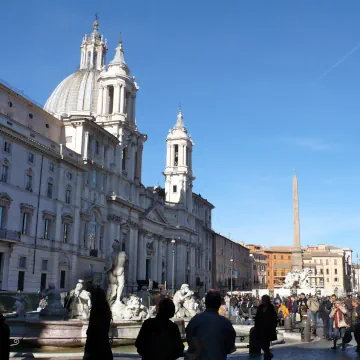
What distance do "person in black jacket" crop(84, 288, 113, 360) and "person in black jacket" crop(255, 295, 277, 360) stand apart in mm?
3809

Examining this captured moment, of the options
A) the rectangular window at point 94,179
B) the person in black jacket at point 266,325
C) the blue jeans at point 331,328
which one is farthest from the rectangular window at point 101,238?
the person in black jacket at point 266,325

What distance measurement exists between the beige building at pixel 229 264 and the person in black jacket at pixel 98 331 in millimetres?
78877

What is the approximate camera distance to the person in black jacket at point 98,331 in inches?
239

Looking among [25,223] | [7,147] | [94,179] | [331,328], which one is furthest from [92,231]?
[331,328]

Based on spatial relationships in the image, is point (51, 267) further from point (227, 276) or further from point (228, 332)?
point (227, 276)

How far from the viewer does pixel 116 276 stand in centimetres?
1656

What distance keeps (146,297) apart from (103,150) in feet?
84.4

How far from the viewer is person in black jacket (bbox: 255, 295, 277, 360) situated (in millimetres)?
9156

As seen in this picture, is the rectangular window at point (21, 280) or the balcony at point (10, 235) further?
the rectangular window at point (21, 280)

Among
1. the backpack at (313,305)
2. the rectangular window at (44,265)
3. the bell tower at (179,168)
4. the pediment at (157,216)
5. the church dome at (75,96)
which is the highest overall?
the church dome at (75,96)

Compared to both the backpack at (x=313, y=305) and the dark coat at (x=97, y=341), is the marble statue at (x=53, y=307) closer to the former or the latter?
the backpack at (x=313, y=305)

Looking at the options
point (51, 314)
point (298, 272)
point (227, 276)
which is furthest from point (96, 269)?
point (227, 276)

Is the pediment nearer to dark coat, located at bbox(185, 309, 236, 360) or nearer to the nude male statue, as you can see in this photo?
the nude male statue

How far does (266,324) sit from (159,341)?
14.2 feet
